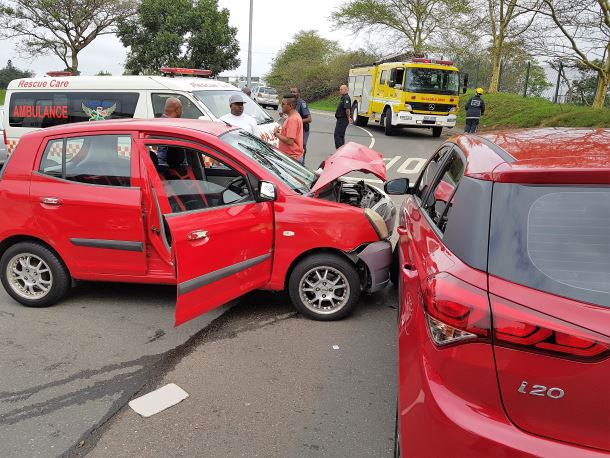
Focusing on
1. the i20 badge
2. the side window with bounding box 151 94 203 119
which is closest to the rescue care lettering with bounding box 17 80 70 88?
the side window with bounding box 151 94 203 119

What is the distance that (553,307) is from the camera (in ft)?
5.49

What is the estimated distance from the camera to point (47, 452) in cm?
268

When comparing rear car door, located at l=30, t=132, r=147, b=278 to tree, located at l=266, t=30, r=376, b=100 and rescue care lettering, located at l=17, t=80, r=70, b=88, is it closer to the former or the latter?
rescue care lettering, located at l=17, t=80, r=70, b=88

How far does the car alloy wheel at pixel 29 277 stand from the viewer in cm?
444

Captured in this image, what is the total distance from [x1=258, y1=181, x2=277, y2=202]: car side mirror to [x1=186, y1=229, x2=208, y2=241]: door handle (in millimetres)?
616

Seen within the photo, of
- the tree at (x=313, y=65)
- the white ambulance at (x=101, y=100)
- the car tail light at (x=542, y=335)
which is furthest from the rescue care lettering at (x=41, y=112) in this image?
the tree at (x=313, y=65)

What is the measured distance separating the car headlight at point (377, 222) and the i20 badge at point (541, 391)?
2469mm

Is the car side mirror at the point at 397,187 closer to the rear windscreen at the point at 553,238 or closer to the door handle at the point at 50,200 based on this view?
the rear windscreen at the point at 553,238

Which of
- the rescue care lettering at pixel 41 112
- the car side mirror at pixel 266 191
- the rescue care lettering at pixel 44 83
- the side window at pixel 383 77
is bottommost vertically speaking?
the car side mirror at pixel 266 191

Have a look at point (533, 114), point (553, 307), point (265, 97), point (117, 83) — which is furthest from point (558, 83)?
point (553, 307)

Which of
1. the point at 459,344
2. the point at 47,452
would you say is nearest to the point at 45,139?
the point at 47,452

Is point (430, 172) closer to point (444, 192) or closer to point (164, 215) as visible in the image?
point (444, 192)

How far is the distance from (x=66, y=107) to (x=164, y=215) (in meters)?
5.99

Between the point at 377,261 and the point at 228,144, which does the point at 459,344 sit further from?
the point at 228,144
